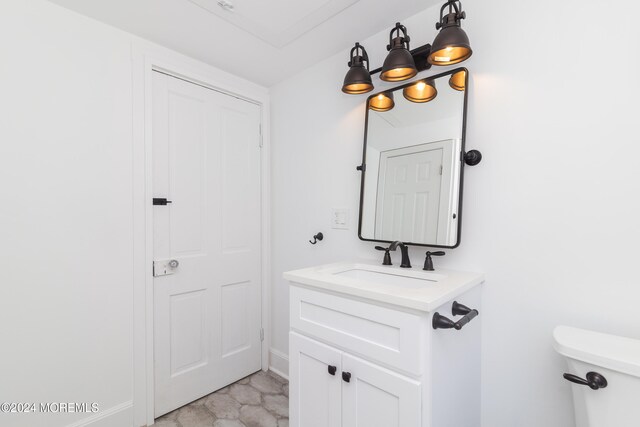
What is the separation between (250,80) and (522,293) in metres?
2.22

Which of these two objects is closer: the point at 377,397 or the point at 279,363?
the point at 377,397

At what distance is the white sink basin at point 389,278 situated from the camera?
132cm

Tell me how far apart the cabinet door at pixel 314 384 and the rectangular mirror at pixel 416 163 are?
670 mm

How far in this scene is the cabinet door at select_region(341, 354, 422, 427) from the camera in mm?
940

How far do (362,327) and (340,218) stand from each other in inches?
34.8

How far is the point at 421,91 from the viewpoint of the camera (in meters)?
1.46

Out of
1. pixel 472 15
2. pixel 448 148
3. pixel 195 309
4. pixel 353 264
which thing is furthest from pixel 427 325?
pixel 195 309

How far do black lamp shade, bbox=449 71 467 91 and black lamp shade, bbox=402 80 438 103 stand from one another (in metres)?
0.08

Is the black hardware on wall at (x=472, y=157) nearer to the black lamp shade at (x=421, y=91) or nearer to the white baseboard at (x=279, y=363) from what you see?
the black lamp shade at (x=421, y=91)

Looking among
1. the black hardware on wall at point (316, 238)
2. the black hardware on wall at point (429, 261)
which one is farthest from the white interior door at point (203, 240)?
the black hardware on wall at point (429, 261)

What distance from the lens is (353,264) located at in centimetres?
159

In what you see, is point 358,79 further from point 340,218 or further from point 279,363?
point 279,363

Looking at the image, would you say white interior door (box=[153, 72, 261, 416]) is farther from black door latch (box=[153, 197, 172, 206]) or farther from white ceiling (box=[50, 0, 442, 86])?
white ceiling (box=[50, 0, 442, 86])

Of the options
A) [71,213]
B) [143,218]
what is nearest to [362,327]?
[143,218]
